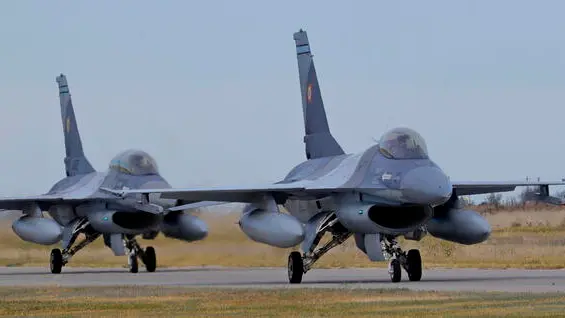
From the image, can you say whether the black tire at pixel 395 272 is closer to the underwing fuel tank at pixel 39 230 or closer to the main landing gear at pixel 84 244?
the main landing gear at pixel 84 244

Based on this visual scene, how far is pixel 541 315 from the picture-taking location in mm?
17484

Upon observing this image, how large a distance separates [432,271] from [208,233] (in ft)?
27.3

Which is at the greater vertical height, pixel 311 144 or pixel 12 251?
pixel 311 144

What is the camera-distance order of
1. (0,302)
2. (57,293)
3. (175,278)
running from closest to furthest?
(0,302), (57,293), (175,278)

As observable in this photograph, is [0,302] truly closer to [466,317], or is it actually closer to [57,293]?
[57,293]

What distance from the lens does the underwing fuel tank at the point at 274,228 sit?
28406 millimetres

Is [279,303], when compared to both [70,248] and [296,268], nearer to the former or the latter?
[296,268]

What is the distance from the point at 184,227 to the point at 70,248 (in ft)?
11.9

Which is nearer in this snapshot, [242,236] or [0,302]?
[0,302]

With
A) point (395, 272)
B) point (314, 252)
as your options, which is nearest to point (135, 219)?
point (314, 252)

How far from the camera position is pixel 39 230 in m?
39.0

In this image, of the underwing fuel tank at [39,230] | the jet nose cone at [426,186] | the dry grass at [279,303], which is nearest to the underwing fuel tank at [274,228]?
the jet nose cone at [426,186]

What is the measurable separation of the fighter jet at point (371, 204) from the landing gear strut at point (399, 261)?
0.06ft

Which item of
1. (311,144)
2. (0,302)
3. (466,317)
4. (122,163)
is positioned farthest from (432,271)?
(466,317)
